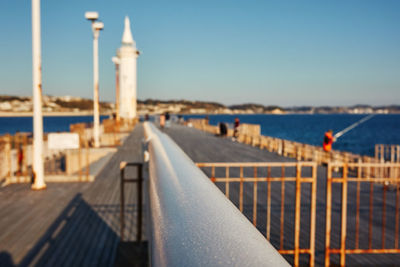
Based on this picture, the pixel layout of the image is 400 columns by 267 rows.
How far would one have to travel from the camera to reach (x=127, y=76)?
2373 inches

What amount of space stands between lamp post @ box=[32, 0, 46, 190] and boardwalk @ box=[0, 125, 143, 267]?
0.49 metres

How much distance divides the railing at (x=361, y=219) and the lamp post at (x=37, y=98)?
7646 mm

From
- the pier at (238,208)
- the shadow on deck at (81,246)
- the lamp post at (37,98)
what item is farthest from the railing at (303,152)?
the lamp post at (37,98)

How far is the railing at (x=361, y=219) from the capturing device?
5.09 m

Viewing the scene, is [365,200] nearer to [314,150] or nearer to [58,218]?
[58,218]

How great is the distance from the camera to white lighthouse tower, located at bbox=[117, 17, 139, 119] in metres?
60.3

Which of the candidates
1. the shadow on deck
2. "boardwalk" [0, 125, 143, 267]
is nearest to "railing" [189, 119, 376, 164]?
"boardwalk" [0, 125, 143, 267]

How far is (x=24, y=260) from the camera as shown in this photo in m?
5.61

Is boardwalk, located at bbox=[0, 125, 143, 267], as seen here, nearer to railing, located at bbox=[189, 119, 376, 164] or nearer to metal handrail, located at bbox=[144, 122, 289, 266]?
metal handrail, located at bbox=[144, 122, 289, 266]

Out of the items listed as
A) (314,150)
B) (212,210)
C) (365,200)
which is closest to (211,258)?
(212,210)

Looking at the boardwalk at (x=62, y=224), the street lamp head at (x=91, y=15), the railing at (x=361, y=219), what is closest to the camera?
the railing at (x=361, y=219)

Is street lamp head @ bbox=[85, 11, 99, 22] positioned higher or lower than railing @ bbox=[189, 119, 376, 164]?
higher

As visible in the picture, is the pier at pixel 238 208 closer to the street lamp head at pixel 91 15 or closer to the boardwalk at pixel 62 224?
the boardwalk at pixel 62 224

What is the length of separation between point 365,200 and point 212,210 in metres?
10.1
